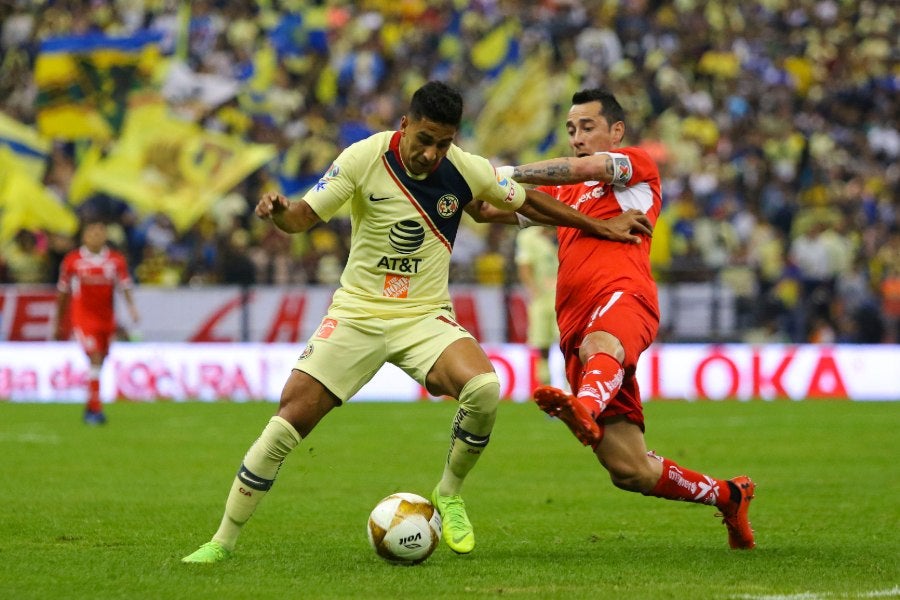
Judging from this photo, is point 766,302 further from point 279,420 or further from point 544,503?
point 279,420

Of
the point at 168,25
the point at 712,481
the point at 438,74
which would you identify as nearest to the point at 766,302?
the point at 438,74

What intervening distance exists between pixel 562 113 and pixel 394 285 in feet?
61.2

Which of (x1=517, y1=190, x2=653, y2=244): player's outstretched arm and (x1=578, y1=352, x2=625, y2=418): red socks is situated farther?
(x1=517, y1=190, x2=653, y2=244): player's outstretched arm

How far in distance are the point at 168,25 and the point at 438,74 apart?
16.2 feet

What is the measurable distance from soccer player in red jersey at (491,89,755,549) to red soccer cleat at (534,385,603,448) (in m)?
0.34

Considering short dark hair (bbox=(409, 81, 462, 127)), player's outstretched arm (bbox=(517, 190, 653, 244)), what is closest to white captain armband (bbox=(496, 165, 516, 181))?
player's outstretched arm (bbox=(517, 190, 653, 244))

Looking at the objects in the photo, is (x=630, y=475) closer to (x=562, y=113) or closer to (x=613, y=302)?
(x=613, y=302)

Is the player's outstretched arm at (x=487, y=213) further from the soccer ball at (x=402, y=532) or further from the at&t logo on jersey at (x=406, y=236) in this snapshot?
the soccer ball at (x=402, y=532)

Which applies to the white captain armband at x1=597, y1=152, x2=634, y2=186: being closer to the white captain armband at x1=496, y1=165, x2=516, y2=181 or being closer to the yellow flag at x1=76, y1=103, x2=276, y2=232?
the white captain armband at x1=496, y1=165, x2=516, y2=181

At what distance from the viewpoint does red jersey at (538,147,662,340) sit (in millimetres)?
7930

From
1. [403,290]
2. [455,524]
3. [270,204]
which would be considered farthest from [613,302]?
[270,204]

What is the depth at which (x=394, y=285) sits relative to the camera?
786 centimetres

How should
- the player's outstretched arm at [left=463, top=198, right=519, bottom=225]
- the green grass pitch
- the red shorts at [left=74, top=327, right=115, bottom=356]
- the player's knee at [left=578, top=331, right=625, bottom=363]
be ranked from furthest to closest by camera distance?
the red shorts at [left=74, top=327, right=115, bottom=356] < the player's outstretched arm at [left=463, top=198, right=519, bottom=225] < the player's knee at [left=578, top=331, right=625, bottom=363] < the green grass pitch

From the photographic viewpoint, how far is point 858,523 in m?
9.20
